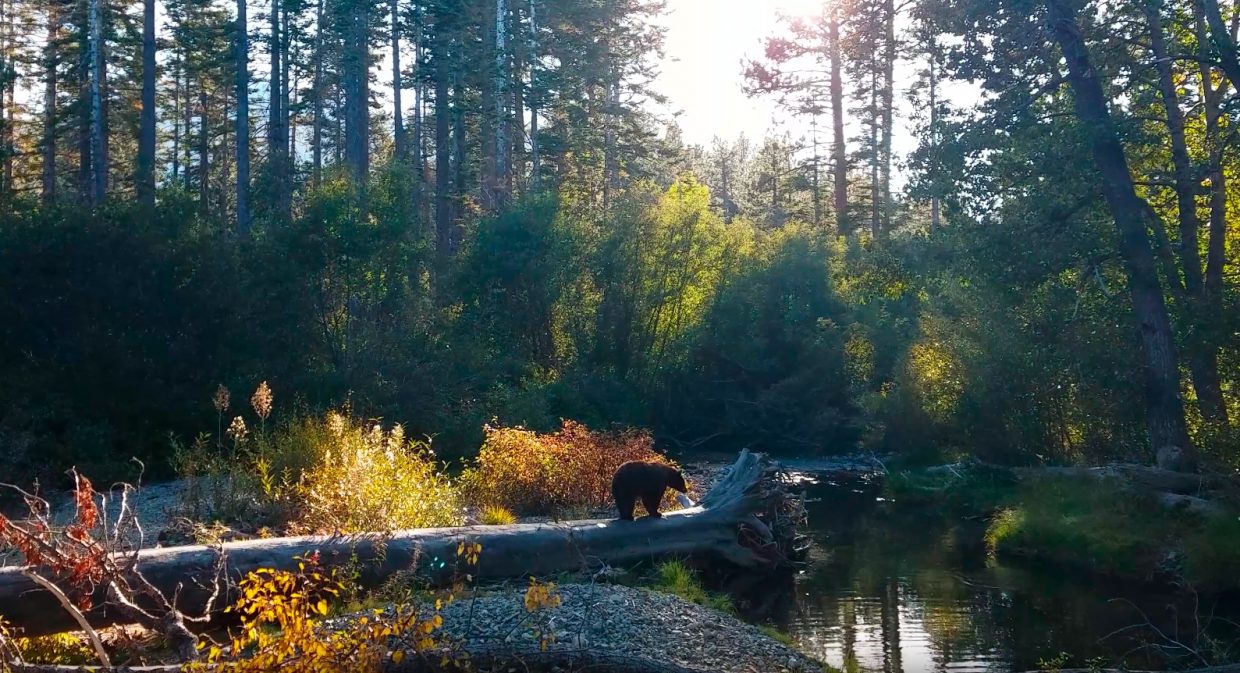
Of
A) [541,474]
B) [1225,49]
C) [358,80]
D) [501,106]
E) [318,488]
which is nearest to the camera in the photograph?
[318,488]

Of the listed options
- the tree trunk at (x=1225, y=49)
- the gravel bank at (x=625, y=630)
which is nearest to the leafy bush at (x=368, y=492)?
the gravel bank at (x=625, y=630)

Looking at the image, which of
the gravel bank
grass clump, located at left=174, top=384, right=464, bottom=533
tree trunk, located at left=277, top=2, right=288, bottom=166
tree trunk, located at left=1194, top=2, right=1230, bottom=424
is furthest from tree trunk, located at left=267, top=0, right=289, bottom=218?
tree trunk, located at left=1194, top=2, right=1230, bottom=424

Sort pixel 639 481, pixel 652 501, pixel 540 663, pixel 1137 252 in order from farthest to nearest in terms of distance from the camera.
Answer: pixel 1137 252
pixel 652 501
pixel 639 481
pixel 540 663

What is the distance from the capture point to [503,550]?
10.3 meters

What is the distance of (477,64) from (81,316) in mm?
16949

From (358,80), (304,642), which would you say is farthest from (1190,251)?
(358,80)

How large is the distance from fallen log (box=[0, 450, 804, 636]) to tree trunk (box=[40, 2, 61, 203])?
87.2 feet

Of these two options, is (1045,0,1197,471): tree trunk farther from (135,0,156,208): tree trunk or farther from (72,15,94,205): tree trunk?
(72,15,94,205): tree trunk

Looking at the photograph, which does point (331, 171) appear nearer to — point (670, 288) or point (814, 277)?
point (670, 288)

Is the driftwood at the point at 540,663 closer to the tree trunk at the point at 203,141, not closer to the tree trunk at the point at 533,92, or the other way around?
the tree trunk at the point at 533,92

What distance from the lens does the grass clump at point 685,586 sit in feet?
34.2

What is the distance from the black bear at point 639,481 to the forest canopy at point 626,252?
287 inches

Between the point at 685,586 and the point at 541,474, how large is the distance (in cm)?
399

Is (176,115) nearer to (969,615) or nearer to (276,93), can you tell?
(276,93)
